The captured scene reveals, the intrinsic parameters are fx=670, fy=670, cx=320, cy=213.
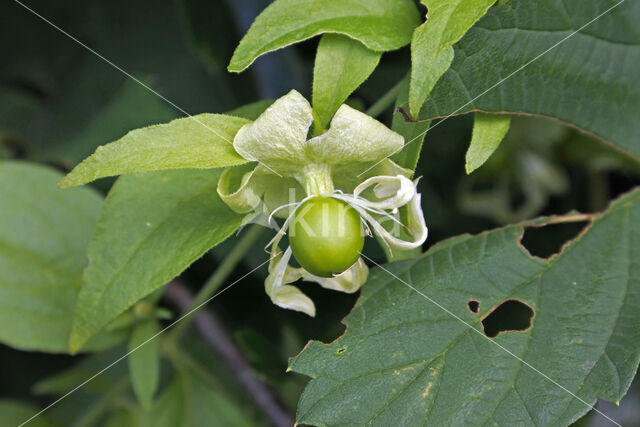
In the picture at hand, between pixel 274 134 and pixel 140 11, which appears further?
pixel 140 11

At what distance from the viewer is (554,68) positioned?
0.62 meters

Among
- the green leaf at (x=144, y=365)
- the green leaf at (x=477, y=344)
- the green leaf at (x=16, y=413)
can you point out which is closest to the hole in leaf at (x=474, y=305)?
the green leaf at (x=477, y=344)

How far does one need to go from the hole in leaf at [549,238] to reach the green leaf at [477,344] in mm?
37

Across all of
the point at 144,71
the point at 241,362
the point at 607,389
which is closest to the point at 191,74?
the point at 144,71

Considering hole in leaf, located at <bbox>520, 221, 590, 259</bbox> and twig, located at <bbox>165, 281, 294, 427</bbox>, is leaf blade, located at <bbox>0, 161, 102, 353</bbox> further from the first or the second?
hole in leaf, located at <bbox>520, 221, 590, 259</bbox>

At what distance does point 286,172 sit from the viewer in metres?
0.56

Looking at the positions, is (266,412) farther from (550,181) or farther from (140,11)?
(140,11)

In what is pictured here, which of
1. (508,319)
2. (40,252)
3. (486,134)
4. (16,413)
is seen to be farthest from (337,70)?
(16,413)

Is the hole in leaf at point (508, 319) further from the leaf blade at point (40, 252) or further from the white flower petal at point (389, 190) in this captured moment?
the leaf blade at point (40, 252)

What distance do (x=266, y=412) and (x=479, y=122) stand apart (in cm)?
57

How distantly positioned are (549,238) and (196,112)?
0.57m

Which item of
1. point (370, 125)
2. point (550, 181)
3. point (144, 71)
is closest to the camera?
point (370, 125)

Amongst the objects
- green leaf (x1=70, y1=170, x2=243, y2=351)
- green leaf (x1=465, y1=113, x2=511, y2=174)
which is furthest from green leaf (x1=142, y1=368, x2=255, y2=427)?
green leaf (x1=465, y1=113, x2=511, y2=174)

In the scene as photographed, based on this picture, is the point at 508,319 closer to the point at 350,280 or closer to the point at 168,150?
the point at 350,280
